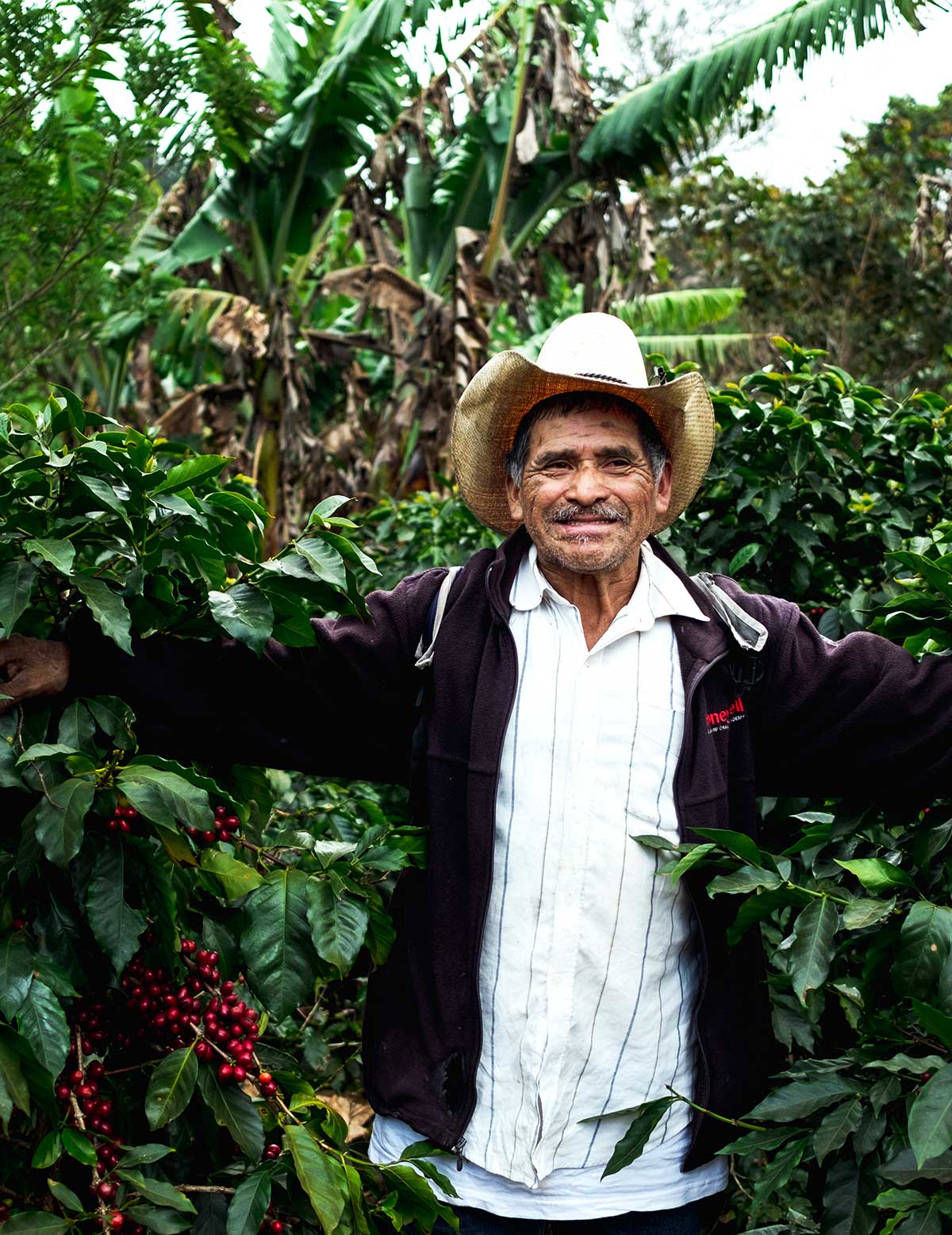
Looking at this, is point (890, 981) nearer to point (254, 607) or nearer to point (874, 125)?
point (254, 607)

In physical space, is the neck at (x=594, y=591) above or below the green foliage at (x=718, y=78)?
below

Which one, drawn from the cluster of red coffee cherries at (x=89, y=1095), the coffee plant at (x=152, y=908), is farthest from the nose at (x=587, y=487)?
the cluster of red coffee cherries at (x=89, y=1095)

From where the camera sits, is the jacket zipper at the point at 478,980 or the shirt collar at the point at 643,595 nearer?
the jacket zipper at the point at 478,980

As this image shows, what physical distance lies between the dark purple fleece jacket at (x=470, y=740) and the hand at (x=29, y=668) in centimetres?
5

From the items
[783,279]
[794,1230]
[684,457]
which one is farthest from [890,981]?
[783,279]

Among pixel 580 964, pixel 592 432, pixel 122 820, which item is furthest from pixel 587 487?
pixel 122 820

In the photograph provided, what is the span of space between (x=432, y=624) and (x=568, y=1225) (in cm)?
95

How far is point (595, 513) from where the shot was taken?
1966 millimetres

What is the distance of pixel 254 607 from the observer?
69.3 inches

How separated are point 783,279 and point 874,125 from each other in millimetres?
1771

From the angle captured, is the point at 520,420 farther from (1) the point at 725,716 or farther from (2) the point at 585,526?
(1) the point at 725,716

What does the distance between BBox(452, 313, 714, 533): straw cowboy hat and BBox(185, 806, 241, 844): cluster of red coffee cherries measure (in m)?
0.80

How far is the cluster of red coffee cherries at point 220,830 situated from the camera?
1788 mm

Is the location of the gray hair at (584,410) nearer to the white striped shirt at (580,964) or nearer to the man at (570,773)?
the man at (570,773)
